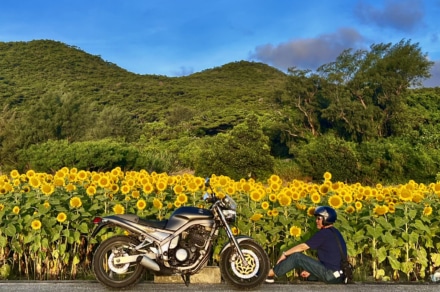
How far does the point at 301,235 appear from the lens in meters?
6.41

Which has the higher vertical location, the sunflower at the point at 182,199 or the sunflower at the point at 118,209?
the sunflower at the point at 182,199

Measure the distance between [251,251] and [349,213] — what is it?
1840mm

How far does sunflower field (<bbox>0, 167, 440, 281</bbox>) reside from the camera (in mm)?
6129

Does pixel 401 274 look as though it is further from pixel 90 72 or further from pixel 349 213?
pixel 90 72

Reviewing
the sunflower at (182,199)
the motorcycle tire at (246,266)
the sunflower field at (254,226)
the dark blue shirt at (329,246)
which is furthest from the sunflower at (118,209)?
the dark blue shirt at (329,246)

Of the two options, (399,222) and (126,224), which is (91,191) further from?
(399,222)

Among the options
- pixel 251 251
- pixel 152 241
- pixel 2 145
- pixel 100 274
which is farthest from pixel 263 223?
pixel 2 145

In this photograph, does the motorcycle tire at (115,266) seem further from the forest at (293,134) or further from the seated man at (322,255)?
the forest at (293,134)

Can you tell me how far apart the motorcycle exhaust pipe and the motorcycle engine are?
0.55 ft

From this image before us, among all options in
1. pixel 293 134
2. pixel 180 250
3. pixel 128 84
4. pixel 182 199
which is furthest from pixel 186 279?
pixel 128 84

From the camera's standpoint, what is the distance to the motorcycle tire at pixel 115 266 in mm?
5297

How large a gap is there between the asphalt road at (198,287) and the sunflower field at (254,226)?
1.89 feet

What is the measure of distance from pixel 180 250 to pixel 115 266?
722 millimetres

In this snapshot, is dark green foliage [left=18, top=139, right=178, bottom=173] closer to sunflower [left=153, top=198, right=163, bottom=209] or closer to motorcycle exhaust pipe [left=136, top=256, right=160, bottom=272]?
sunflower [left=153, top=198, right=163, bottom=209]
